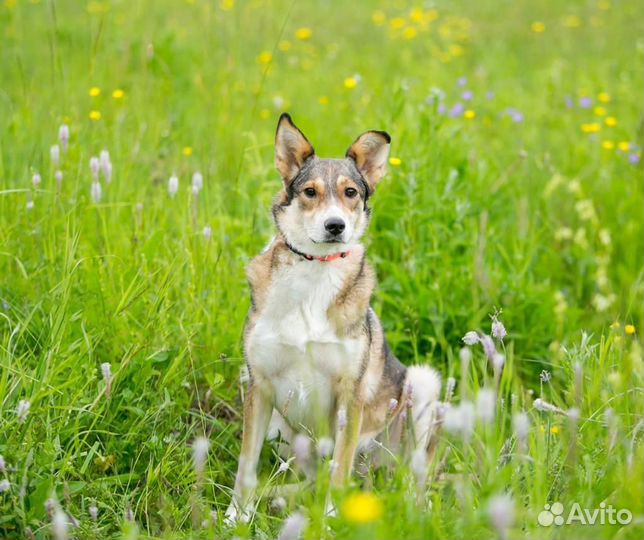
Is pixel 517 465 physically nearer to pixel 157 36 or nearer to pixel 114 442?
pixel 114 442

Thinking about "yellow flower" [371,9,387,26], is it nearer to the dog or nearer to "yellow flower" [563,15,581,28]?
"yellow flower" [563,15,581,28]

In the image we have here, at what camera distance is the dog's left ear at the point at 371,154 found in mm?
3676

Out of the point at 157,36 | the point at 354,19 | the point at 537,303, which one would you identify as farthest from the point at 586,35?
the point at 537,303

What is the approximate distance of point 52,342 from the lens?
309 cm

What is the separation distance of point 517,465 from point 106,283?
2.13 m

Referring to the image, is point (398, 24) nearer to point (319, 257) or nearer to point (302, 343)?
point (319, 257)

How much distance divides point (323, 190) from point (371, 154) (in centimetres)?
38

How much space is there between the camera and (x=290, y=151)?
3.65m

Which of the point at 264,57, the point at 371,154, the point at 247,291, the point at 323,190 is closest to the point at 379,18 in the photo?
the point at 264,57

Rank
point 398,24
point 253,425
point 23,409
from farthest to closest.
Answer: point 398,24
point 253,425
point 23,409

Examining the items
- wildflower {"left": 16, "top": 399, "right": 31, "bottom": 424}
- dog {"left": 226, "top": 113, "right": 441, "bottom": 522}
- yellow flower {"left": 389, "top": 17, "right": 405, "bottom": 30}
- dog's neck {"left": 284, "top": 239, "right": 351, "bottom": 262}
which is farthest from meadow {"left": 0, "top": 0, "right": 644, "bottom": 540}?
→ yellow flower {"left": 389, "top": 17, "right": 405, "bottom": 30}

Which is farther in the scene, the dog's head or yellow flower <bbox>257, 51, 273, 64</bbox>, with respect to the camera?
yellow flower <bbox>257, 51, 273, 64</bbox>

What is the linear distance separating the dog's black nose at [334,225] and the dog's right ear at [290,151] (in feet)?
1.33

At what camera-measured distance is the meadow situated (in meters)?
2.54
